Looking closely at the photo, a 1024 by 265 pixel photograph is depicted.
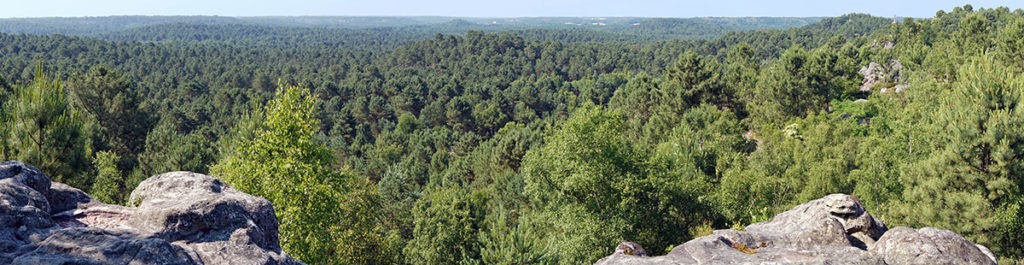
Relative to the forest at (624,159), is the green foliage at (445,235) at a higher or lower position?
lower

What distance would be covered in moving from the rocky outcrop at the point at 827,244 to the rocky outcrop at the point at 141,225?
850cm

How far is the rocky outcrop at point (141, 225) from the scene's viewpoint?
853cm

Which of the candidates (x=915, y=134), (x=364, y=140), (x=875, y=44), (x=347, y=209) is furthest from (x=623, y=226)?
(x=875, y=44)

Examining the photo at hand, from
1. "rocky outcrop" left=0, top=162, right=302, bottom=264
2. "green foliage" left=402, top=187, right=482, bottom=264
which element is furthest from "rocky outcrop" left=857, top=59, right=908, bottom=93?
"rocky outcrop" left=0, top=162, right=302, bottom=264

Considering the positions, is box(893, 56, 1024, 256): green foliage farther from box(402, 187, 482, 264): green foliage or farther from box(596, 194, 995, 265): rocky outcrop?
box(402, 187, 482, 264): green foliage

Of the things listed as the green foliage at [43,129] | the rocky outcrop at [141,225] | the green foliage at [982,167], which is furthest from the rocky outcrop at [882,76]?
the green foliage at [43,129]

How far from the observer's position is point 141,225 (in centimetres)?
1055

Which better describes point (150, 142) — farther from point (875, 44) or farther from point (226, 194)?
point (875, 44)

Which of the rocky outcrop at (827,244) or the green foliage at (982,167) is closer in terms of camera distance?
the rocky outcrop at (827,244)

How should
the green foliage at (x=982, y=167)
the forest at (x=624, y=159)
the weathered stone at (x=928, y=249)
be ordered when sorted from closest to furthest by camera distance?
the weathered stone at (x=928, y=249)
the forest at (x=624, y=159)
the green foliage at (x=982, y=167)

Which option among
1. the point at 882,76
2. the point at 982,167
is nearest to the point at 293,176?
the point at 982,167

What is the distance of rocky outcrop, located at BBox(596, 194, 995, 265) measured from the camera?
44.5ft

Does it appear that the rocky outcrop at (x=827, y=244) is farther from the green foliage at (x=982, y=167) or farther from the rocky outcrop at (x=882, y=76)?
the rocky outcrop at (x=882, y=76)

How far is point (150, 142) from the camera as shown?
46.2 m
